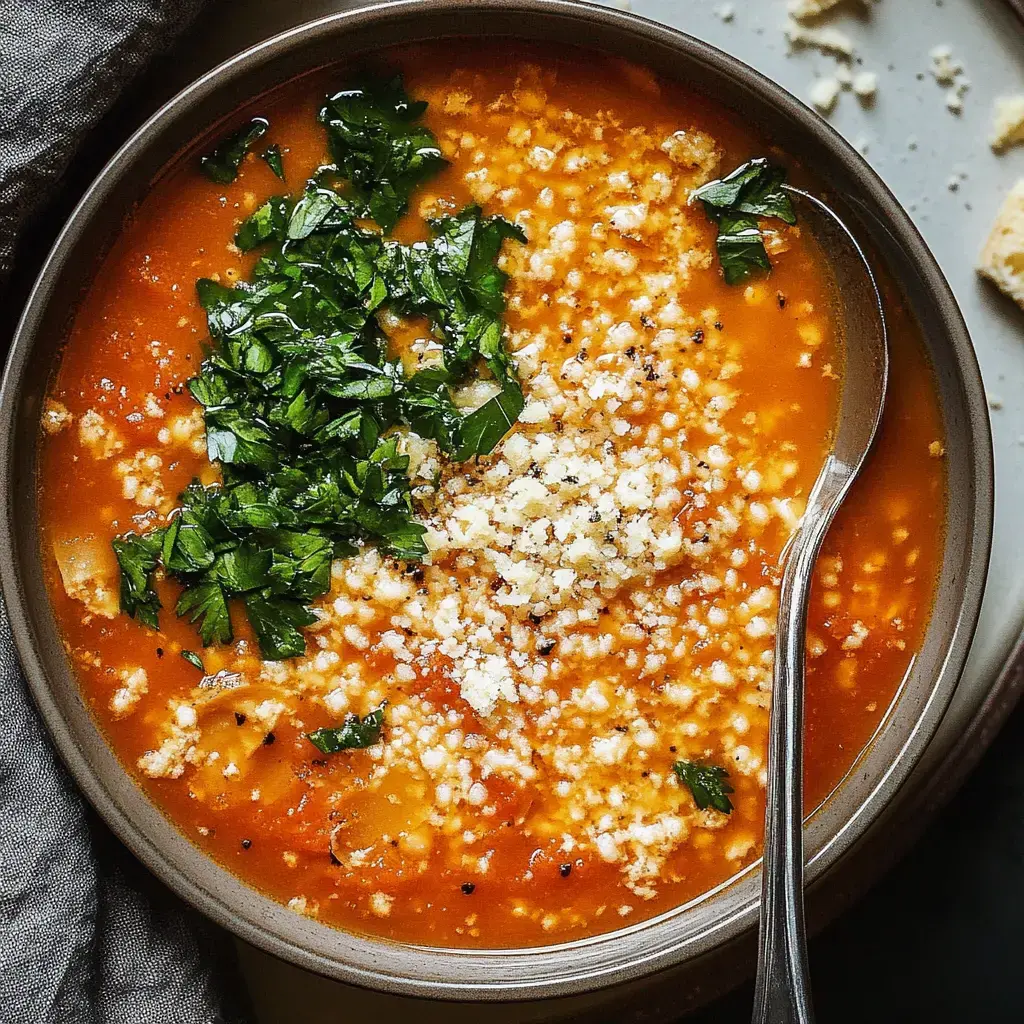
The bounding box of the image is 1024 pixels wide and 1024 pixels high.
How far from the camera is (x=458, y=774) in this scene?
2.11 meters

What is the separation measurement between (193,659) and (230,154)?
3.15ft

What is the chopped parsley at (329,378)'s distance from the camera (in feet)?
6.68

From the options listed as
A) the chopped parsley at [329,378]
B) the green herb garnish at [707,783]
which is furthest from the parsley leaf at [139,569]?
the green herb garnish at [707,783]

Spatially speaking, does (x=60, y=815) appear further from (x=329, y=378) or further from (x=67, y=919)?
(x=329, y=378)

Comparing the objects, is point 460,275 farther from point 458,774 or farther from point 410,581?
point 458,774

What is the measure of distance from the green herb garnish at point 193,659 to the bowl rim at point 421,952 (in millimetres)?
237

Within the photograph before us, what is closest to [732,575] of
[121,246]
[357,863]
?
[357,863]

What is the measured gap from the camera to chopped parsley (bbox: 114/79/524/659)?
204cm

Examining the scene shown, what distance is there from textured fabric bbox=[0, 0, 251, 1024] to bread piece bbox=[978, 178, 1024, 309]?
1.66m

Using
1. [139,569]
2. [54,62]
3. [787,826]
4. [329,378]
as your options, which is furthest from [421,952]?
[54,62]

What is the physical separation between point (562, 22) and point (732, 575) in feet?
3.47

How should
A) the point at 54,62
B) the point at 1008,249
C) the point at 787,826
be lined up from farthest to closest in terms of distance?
the point at 1008,249 < the point at 54,62 < the point at 787,826

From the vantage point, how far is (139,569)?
6.79 feet

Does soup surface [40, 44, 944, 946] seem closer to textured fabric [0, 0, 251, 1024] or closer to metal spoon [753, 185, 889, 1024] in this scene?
metal spoon [753, 185, 889, 1024]
